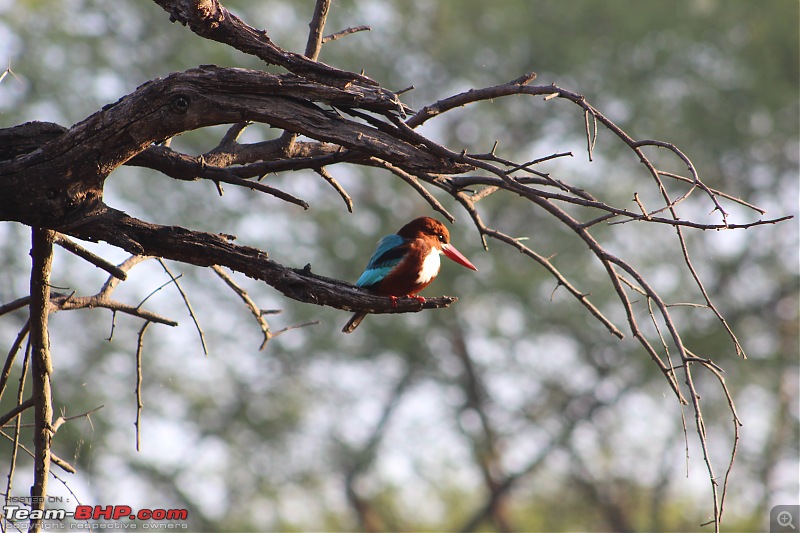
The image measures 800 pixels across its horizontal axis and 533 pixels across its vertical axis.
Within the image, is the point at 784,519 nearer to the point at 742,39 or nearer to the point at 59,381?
the point at 742,39

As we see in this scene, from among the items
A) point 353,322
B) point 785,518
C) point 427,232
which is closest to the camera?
point 353,322

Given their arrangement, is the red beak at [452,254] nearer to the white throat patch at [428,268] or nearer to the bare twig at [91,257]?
the white throat patch at [428,268]

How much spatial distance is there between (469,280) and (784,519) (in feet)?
15.7

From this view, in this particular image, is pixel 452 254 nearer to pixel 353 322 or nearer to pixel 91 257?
pixel 353 322

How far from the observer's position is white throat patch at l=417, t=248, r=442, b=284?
138 inches

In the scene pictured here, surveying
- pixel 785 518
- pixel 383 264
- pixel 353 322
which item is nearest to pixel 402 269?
pixel 383 264

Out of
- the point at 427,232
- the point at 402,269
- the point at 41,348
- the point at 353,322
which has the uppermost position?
the point at 427,232

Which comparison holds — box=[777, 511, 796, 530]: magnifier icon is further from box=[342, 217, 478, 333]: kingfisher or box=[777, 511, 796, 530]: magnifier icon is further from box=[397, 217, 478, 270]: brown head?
box=[342, 217, 478, 333]: kingfisher

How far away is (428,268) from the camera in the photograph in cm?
356

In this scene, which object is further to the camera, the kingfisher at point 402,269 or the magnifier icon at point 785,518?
the magnifier icon at point 785,518

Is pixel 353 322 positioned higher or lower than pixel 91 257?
higher

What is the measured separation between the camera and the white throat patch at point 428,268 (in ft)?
11.5

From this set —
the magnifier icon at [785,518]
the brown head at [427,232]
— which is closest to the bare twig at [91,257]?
the brown head at [427,232]

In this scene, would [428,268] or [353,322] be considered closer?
[353,322]
